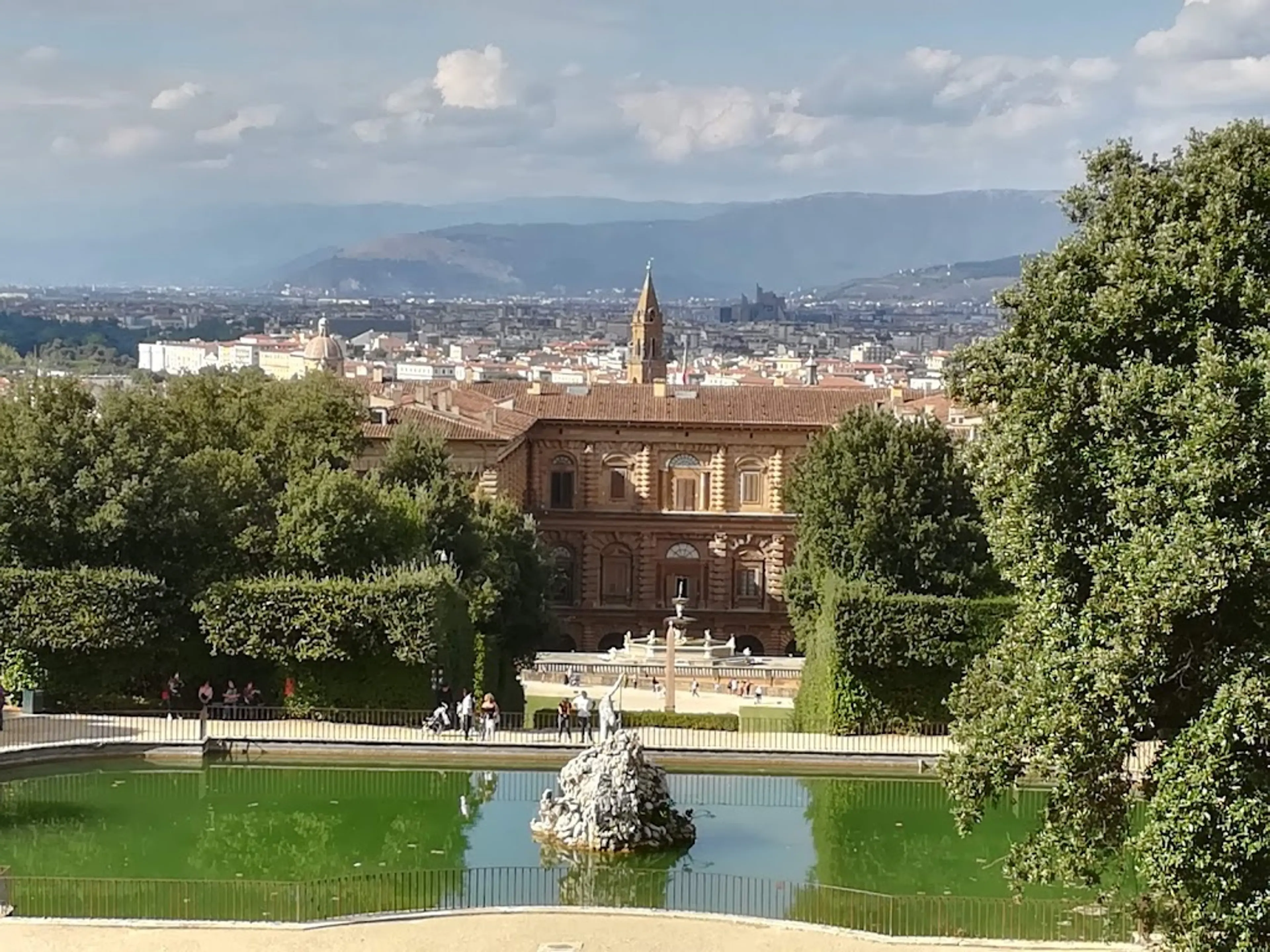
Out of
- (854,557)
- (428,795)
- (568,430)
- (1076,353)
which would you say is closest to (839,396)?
(568,430)

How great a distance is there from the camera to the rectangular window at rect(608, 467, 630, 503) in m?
74.9

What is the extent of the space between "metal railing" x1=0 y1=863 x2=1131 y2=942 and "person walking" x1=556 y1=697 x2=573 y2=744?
8896mm

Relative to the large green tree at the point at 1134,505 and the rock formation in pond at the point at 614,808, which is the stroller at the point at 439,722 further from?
the large green tree at the point at 1134,505

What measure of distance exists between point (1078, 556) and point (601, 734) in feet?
37.8

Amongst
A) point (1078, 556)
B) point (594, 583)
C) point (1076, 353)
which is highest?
point (1076, 353)

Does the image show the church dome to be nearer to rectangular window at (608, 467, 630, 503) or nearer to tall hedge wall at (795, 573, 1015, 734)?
rectangular window at (608, 467, 630, 503)

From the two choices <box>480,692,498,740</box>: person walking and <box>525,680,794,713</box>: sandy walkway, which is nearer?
<box>480,692,498,740</box>: person walking

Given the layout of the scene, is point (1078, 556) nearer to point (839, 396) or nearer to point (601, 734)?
point (601, 734)

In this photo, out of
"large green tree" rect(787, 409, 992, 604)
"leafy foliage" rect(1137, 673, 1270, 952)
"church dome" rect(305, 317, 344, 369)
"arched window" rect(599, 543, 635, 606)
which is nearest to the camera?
"leafy foliage" rect(1137, 673, 1270, 952)

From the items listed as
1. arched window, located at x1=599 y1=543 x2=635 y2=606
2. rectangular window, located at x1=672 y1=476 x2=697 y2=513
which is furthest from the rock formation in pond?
arched window, located at x1=599 y1=543 x2=635 y2=606

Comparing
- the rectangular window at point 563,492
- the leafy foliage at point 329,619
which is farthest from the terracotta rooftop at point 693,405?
the leafy foliage at point 329,619

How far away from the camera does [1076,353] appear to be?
22578mm

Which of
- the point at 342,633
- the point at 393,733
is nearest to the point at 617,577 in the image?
the point at 342,633

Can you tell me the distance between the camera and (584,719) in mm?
37562
